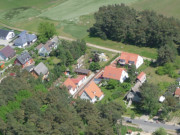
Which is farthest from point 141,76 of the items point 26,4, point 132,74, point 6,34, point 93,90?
point 26,4

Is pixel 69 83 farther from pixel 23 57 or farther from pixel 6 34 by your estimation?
pixel 6 34

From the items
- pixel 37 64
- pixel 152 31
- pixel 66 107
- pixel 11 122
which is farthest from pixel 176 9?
pixel 11 122

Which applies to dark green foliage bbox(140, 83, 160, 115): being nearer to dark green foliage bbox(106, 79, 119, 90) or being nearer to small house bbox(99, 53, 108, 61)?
dark green foliage bbox(106, 79, 119, 90)

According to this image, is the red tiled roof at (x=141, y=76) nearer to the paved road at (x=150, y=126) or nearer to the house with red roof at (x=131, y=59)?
the house with red roof at (x=131, y=59)

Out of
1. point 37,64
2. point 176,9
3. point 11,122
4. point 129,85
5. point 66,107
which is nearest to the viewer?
point 11,122

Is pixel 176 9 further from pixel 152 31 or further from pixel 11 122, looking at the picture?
pixel 11 122

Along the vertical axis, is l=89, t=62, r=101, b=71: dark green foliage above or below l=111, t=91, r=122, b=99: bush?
above

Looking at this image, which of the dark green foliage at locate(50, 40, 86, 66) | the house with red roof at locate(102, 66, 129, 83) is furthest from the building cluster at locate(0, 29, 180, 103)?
the dark green foliage at locate(50, 40, 86, 66)
